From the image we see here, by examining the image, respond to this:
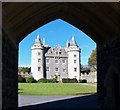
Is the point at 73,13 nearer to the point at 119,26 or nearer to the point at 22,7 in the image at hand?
the point at 119,26

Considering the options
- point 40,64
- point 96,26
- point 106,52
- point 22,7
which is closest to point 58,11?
point 96,26

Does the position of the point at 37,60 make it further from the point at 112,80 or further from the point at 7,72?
the point at 7,72

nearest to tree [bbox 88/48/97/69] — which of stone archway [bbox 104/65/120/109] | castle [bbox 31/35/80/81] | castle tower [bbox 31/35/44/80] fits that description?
castle [bbox 31/35/80/81]

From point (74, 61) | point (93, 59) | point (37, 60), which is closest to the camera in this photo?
point (93, 59)

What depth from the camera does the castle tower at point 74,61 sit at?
67.0 metres

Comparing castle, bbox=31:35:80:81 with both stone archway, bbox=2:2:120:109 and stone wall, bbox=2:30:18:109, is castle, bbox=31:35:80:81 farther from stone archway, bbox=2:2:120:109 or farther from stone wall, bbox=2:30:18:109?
stone wall, bbox=2:30:18:109

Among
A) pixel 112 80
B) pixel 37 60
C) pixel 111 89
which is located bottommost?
pixel 111 89

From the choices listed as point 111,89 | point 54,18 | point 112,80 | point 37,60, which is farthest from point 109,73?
point 37,60

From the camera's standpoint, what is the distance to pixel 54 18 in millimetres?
12312

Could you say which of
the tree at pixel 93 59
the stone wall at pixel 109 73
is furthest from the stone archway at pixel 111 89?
the tree at pixel 93 59

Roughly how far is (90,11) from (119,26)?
3.67ft

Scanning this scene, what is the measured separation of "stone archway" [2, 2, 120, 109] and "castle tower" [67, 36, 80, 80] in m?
54.1

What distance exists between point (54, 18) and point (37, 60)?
54.1m

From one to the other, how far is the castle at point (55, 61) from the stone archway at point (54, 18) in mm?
52690
